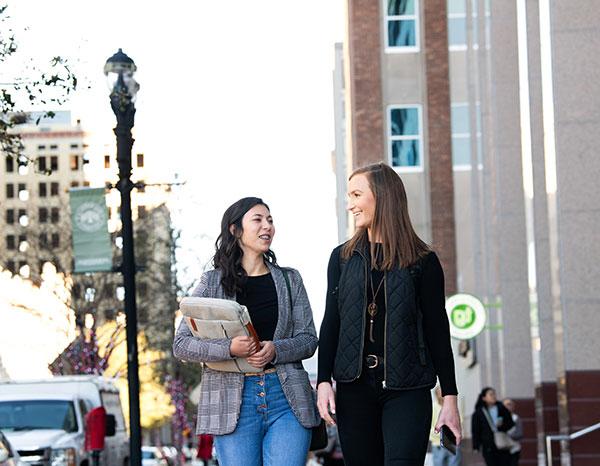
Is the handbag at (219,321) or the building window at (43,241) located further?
the building window at (43,241)

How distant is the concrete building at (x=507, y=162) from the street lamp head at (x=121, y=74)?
181 inches

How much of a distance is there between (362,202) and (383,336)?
603 mm

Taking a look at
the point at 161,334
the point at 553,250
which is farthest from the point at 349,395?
the point at 161,334

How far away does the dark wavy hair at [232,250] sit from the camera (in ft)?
27.7

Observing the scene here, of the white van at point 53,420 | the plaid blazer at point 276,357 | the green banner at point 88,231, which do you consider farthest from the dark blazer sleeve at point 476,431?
the plaid blazer at point 276,357

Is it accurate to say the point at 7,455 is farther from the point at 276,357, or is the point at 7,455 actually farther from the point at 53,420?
the point at 276,357

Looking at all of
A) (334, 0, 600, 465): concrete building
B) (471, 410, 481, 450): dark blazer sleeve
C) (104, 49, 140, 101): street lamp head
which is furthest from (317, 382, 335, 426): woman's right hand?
(471, 410, 481, 450): dark blazer sleeve

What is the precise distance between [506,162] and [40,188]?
12904 centimetres

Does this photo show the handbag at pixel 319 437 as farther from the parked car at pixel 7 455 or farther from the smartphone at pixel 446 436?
the parked car at pixel 7 455

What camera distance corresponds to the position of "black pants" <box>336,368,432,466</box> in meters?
7.51

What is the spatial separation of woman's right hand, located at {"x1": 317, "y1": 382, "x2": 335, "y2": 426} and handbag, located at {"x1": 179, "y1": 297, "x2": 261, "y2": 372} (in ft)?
1.92

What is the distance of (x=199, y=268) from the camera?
67.1 meters

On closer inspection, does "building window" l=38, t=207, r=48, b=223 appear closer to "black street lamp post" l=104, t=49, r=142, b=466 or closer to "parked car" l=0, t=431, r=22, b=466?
"black street lamp post" l=104, t=49, r=142, b=466

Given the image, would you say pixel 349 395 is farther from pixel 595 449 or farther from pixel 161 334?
pixel 161 334
